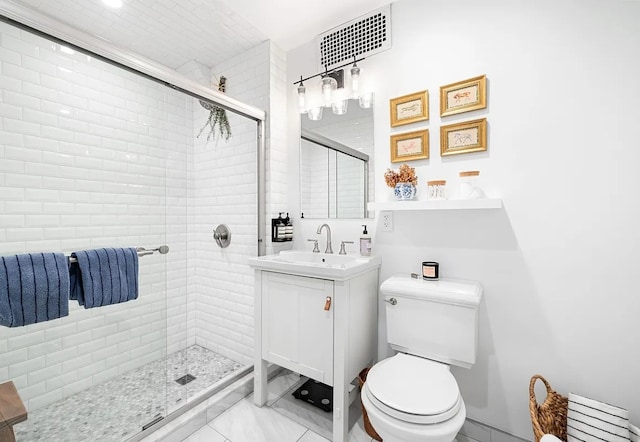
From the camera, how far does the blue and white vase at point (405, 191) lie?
1766 mm

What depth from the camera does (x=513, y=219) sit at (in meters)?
1.55

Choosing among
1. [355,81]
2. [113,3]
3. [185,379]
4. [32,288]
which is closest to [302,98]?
[355,81]

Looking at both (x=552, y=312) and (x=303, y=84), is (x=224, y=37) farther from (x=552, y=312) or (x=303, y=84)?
(x=552, y=312)

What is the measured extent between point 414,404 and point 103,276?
1595 millimetres

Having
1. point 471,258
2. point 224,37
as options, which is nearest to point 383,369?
point 471,258

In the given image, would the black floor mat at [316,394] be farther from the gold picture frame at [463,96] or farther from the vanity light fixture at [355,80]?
the vanity light fixture at [355,80]

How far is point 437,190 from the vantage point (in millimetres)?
1702

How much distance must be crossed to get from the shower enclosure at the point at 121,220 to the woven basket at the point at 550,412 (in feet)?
5.77

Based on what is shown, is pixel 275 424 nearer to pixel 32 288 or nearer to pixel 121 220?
pixel 32 288

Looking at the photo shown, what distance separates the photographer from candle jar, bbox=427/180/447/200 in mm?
1691

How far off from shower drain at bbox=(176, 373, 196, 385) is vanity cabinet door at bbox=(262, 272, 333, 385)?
0.71 meters

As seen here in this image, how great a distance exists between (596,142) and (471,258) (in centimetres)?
80

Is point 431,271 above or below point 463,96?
below

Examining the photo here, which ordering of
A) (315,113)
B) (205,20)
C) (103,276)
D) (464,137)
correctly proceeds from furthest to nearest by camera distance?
(315,113) < (205,20) < (464,137) < (103,276)
